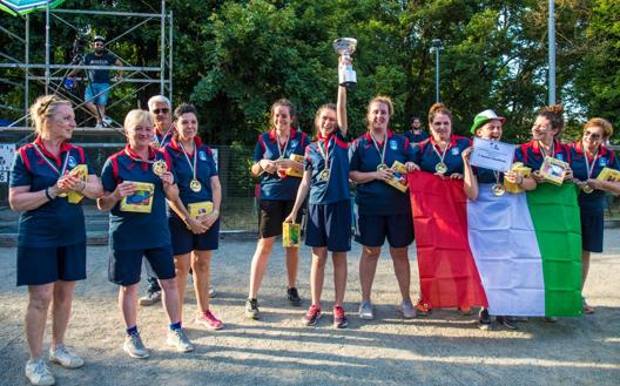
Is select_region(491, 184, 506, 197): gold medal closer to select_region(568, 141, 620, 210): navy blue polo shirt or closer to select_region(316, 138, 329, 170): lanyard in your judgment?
select_region(568, 141, 620, 210): navy blue polo shirt

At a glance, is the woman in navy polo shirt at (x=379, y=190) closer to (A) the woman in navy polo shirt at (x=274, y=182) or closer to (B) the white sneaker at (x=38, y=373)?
(A) the woman in navy polo shirt at (x=274, y=182)

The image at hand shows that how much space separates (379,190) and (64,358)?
291 centimetres

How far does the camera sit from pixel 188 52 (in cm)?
1425

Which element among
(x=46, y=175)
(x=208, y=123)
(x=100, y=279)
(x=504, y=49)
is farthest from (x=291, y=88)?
(x=504, y=49)

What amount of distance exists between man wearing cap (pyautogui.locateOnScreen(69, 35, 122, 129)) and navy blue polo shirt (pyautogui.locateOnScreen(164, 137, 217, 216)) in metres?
7.19

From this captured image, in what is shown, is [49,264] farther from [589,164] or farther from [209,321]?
[589,164]

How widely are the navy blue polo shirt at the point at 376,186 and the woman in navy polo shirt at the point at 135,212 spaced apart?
1.76 metres

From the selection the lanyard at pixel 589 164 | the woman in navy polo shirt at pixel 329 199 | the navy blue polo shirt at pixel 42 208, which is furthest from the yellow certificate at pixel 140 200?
the lanyard at pixel 589 164

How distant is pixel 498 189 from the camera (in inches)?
193

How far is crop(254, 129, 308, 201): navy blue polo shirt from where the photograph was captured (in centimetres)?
525

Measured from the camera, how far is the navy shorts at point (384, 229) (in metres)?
4.99

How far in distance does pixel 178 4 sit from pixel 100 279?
963 centimetres

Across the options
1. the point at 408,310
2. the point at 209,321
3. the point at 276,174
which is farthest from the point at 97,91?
the point at 408,310

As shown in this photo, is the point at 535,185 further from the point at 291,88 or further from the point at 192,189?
the point at 291,88
